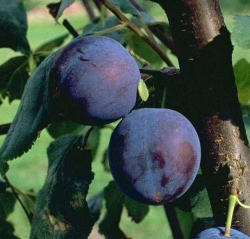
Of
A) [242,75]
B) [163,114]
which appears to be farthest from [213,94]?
[242,75]

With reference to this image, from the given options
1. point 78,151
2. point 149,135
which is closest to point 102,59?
point 149,135

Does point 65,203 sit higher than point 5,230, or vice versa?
point 65,203

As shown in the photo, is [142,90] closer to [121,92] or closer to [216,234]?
[121,92]

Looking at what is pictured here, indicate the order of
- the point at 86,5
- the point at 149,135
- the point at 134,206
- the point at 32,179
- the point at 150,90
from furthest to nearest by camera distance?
the point at 32,179 → the point at 86,5 → the point at 134,206 → the point at 150,90 → the point at 149,135

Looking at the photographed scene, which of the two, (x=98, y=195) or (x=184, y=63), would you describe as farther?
(x=98, y=195)

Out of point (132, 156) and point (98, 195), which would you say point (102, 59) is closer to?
point (132, 156)

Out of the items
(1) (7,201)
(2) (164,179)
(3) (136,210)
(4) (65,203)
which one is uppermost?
(2) (164,179)

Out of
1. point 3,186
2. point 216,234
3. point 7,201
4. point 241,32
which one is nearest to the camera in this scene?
point 216,234

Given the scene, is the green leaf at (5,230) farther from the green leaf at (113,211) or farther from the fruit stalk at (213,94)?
the fruit stalk at (213,94)
